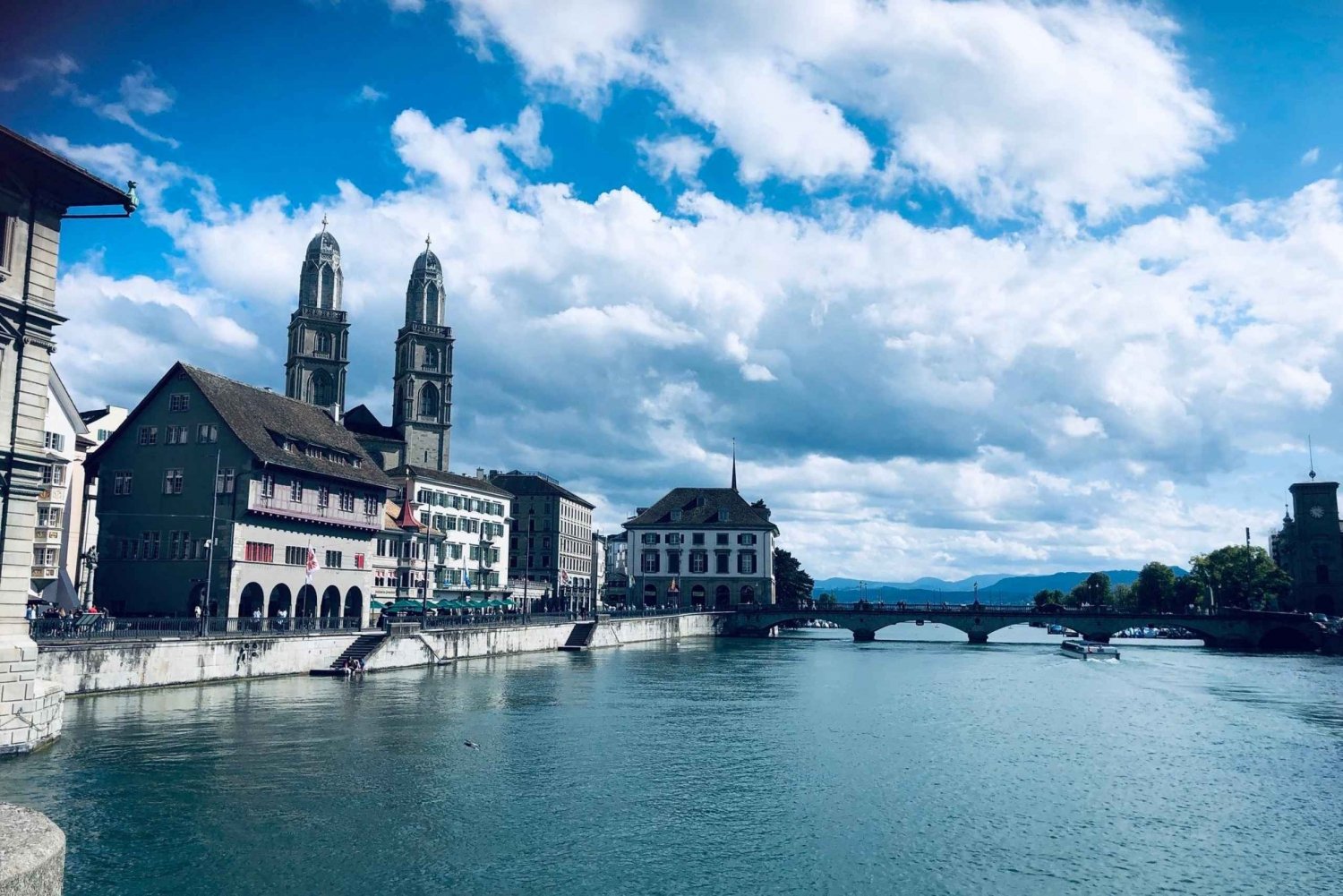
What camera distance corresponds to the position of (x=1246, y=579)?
150 m

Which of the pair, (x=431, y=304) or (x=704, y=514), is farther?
(x=431, y=304)

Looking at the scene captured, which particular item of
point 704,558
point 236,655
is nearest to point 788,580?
point 704,558

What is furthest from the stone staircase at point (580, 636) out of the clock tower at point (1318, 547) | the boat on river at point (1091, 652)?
the clock tower at point (1318, 547)

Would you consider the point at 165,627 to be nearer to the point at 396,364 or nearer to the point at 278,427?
the point at 278,427

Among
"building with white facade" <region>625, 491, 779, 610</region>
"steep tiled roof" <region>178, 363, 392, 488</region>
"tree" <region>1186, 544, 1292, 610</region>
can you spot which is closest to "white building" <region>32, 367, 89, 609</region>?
"steep tiled roof" <region>178, 363, 392, 488</region>

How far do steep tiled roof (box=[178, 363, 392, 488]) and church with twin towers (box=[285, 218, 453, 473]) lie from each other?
55.5m

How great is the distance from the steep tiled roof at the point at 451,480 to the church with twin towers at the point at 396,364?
21.0 m

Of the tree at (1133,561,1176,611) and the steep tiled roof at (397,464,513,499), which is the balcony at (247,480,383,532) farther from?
the tree at (1133,561,1176,611)

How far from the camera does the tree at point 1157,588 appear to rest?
575ft

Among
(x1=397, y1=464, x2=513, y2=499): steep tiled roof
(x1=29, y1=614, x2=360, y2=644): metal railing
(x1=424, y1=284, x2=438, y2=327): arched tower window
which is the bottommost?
(x1=29, y1=614, x2=360, y2=644): metal railing

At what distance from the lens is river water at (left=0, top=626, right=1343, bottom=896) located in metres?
24.4

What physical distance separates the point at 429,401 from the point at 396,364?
9.97m

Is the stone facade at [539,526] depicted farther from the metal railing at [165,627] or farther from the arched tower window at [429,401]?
the metal railing at [165,627]

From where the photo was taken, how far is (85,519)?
7281cm
